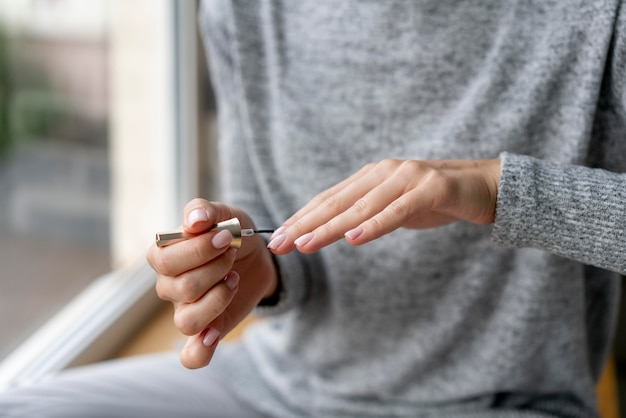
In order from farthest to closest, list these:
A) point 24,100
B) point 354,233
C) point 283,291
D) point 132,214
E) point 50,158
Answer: point 132,214 → point 50,158 → point 24,100 → point 283,291 → point 354,233

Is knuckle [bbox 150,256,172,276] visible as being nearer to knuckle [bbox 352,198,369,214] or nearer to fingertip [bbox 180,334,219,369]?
fingertip [bbox 180,334,219,369]

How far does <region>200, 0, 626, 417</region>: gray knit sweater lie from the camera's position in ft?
2.91

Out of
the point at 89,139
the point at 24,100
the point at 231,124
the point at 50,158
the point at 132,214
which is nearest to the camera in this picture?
the point at 231,124

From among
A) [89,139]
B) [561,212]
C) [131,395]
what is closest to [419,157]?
[561,212]

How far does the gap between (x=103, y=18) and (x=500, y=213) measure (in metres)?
1.20

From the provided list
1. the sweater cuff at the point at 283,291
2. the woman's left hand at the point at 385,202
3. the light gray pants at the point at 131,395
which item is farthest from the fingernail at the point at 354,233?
the light gray pants at the point at 131,395

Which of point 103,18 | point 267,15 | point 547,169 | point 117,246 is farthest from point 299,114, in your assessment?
point 117,246

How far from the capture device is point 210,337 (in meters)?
0.70

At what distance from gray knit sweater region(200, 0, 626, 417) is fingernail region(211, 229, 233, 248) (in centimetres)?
31

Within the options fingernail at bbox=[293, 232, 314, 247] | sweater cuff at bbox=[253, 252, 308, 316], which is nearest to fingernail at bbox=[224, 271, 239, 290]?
fingernail at bbox=[293, 232, 314, 247]

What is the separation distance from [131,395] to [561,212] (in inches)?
26.8

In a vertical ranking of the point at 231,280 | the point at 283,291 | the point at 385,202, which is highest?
the point at 385,202

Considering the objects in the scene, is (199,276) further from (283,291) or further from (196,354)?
(283,291)

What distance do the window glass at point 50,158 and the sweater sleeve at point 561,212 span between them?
38.4 inches
